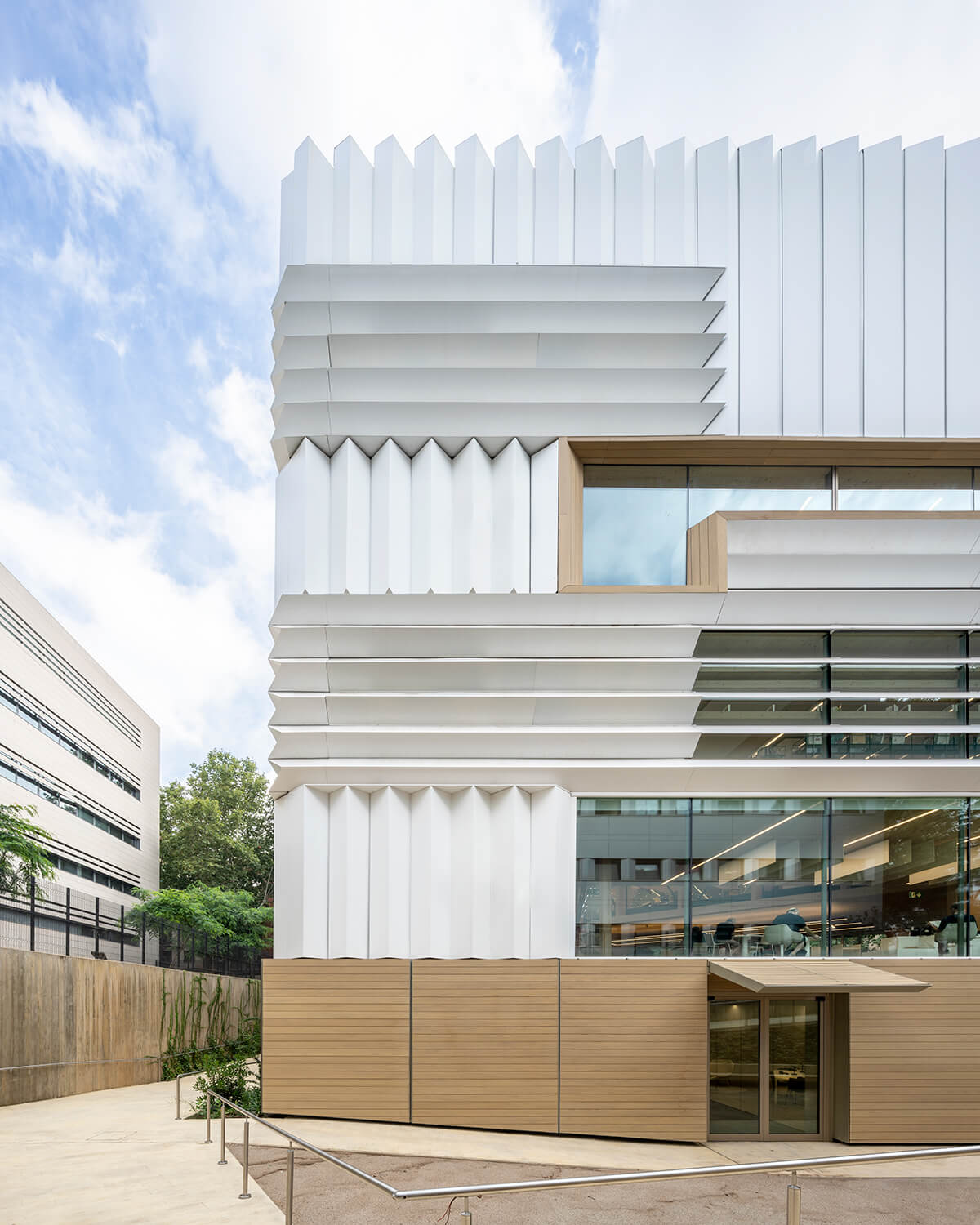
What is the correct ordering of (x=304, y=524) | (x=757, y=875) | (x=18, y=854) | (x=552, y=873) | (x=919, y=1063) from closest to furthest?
(x=919, y=1063) → (x=552, y=873) → (x=757, y=875) → (x=304, y=524) → (x=18, y=854)

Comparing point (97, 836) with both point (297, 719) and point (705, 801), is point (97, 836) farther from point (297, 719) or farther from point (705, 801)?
point (705, 801)

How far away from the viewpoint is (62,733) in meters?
33.4

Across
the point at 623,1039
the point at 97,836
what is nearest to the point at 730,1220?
the point at 623,1039

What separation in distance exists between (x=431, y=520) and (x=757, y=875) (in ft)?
24.3

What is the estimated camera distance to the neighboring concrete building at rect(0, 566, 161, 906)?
94.1ft

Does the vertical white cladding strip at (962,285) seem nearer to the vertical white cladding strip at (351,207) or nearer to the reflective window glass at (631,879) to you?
the reflective window glass at (631,879)

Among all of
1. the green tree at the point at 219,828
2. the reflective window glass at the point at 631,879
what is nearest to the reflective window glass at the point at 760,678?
the reflective window glass at the point at 631,879

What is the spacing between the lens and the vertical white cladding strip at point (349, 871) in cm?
1504

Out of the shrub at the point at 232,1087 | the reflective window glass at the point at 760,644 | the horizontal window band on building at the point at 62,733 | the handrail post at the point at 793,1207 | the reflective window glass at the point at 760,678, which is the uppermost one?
the reflective window glass at the point at 760,644

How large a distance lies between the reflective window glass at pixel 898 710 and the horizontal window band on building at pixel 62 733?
22.0 meters

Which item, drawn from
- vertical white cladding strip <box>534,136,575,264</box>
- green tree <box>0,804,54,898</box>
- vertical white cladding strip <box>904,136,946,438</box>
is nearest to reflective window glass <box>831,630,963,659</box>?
vertical white cladding strip <box>904,136,946,438</box>

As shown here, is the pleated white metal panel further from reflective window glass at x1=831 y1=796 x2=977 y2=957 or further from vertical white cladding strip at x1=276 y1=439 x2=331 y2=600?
reflective window glass at x1=831 y1=796 x2=977 y2=957

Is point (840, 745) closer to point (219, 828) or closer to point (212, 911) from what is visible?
point (212, 911)

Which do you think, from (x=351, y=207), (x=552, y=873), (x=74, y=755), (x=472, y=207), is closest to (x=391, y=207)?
(x=351, y=207)
